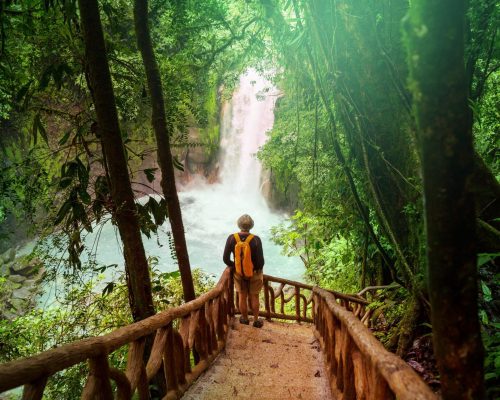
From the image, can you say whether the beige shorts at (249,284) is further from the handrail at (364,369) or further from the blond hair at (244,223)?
the handrail at (364,369)

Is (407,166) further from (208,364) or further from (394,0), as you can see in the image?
(208,364)

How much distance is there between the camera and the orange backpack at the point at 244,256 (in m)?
5.72

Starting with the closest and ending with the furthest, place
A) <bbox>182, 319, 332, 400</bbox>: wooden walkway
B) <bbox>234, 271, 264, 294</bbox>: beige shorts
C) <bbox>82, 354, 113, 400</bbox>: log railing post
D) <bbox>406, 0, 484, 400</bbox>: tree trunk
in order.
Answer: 1. <bbox>406, 0, 484, 400</bbox>: tree trunk
2. <bbox>82, 354, 113, 400</bbox>: log railing post
3. <bbox>182, 319, 332, 400</bbox>: wooden walkway
4. <bbox>234, 271, 264, 294</bbox>: beige shorts

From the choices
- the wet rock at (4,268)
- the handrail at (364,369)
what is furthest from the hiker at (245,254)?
the wet rock at (4,268)

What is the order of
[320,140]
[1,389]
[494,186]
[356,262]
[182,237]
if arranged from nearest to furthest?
[1,389]
[494,186]
[182,237]
[320,140]
[356,262]

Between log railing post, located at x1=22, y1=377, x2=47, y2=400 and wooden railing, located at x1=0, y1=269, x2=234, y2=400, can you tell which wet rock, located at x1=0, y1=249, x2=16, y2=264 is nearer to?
wooden railing, located at x1=0, y1=269, x2=234, y2=400

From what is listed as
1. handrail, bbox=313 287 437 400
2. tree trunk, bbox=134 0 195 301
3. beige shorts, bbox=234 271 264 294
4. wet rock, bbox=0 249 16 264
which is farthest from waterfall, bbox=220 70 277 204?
handrail, bbox=313 287 437 400

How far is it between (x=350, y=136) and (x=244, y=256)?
7.27 feet

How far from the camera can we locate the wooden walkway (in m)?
3.66

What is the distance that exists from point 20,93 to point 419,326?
14.3 feet

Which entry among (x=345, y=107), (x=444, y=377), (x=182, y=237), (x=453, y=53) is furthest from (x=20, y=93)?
(x=444, y=377)

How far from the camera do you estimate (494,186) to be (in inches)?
174

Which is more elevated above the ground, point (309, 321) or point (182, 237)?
point (182, 237)

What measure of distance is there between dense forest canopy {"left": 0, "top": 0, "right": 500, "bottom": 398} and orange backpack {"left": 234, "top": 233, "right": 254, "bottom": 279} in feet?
3.20
